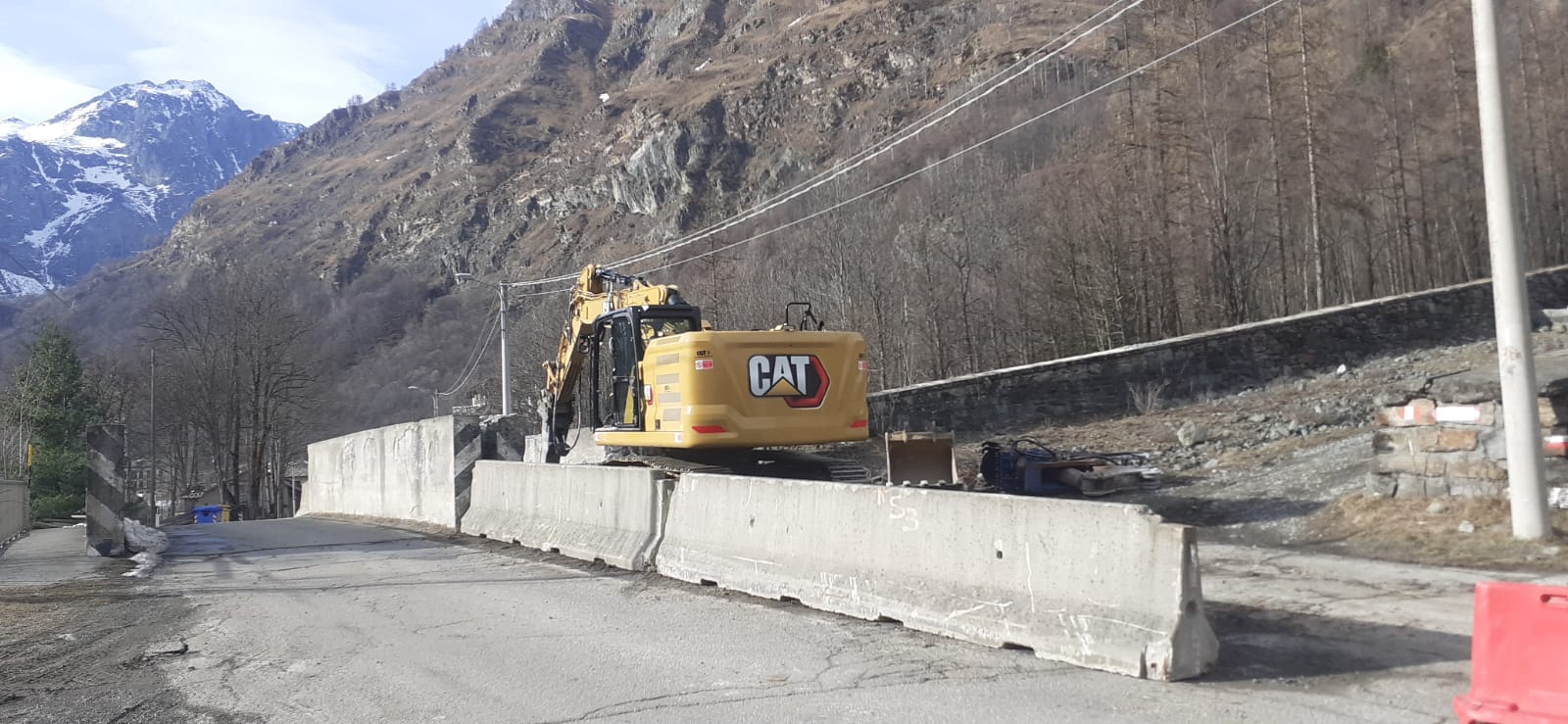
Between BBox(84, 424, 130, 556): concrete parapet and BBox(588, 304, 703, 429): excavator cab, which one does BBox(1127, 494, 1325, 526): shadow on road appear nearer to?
BBox(588, 304, 703, 429): excavator cab

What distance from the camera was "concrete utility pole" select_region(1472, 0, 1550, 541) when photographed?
8430 mm

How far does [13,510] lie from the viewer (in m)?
20.6

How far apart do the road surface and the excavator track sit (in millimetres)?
3337

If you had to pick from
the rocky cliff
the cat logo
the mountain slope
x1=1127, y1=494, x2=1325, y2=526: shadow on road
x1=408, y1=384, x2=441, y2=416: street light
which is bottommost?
x1=1127, y1=494, x2=1325, y2=526: shadow on road

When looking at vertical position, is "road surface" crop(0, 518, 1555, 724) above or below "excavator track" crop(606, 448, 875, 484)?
below

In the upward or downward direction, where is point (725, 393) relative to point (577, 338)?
downward

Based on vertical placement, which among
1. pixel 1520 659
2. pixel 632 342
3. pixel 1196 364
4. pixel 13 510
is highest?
pixel 632 342

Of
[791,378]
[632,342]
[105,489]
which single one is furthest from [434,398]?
[791,378]

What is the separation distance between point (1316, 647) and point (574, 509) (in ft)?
26.7

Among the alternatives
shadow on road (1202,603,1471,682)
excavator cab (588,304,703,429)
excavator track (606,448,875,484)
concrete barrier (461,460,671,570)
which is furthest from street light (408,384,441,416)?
shadow on road (1202,603,1471,682)

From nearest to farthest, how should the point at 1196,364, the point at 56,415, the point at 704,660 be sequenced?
the point at 704,660 < the point at 1196,364 < the point at 56,415

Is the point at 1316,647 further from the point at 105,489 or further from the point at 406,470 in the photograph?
the point at 406,470

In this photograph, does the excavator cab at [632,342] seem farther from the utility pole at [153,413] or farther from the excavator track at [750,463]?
the utility pole at [153,413]

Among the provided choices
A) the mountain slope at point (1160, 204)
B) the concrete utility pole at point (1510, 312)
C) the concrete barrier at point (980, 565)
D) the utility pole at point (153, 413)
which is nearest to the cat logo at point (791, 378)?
the concrete barrier at point (980, 565)
